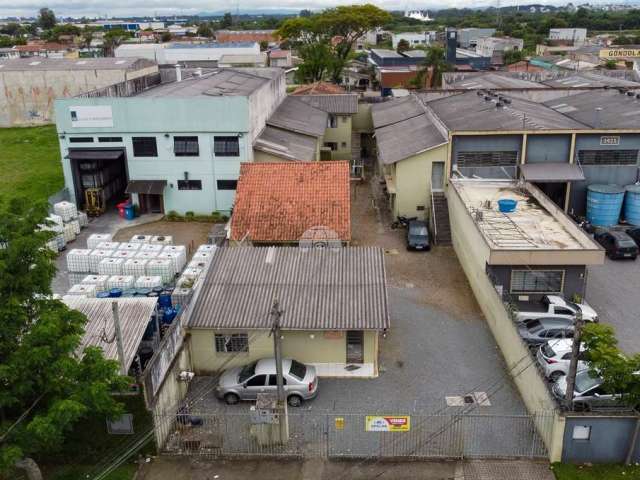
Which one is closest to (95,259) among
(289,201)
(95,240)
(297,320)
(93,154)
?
(95,240)

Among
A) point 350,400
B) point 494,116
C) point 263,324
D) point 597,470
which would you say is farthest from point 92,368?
point 494,116

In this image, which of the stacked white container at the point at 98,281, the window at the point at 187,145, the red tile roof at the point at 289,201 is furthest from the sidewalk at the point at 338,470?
the window at the point at 187,145

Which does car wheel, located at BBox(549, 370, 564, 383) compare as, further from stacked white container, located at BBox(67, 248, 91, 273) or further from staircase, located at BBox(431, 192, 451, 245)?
stacked white container, located at BBox(67, 248, 91, 273)

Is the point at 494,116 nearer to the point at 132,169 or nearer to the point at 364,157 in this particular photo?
the point at 364,157

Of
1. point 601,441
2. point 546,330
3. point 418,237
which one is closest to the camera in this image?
point 601,441

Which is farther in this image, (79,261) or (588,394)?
(79,261)

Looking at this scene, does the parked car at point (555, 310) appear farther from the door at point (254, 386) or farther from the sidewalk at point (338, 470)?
the door at point (254, 386)

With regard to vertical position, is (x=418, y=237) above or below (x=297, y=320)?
below

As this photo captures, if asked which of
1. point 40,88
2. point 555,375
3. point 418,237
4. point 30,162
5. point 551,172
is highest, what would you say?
point 40,88

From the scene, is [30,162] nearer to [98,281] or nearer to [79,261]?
[79,261]
